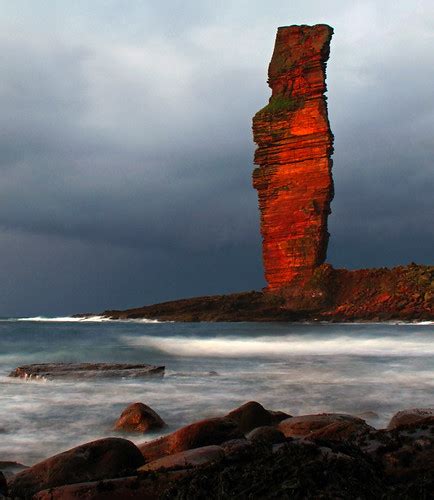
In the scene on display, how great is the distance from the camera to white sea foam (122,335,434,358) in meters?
24.0

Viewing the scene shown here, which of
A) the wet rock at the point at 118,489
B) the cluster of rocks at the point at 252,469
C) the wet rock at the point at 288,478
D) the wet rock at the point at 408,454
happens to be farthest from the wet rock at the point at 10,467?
the wet rock at the point at 408,454

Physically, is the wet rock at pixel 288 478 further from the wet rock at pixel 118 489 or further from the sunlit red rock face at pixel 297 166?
the sunlit red rock face at pixel 297 166

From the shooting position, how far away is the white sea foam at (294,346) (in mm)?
24047

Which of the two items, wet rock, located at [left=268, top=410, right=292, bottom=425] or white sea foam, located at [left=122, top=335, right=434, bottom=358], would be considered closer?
wet rock, located at [left=268, top=410, right=292, bottom=425]

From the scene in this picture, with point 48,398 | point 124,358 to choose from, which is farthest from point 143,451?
point 124,358

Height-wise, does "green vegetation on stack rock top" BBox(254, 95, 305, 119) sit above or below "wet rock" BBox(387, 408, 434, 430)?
above

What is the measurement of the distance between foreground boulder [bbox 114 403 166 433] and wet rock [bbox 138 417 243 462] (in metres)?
1.68

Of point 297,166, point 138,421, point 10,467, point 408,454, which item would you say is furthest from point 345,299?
point 408,454

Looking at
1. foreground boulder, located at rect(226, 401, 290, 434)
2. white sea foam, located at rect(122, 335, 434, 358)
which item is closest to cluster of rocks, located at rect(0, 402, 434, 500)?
foreground boulder, located at rect(226, 401, 290, 434)

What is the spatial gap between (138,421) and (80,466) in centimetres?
293

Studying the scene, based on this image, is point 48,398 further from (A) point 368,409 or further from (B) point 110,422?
(A) point 368,409

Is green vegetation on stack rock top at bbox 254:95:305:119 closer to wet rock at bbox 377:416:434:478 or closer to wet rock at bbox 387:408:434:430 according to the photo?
wet rock at bbox 387:408:434:430

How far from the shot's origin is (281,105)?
57.8 m

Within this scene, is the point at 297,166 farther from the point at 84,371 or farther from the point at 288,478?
the point at 288,478
